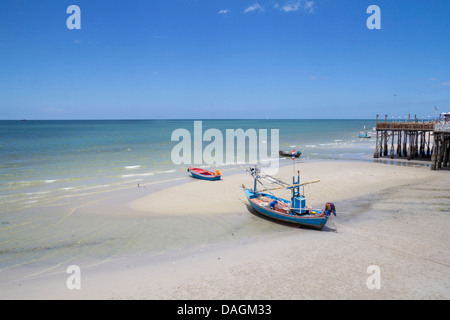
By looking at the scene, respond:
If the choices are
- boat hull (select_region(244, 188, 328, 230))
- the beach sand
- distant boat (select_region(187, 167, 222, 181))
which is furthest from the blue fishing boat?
distant boat (select_region(187, 167, 222, 181))

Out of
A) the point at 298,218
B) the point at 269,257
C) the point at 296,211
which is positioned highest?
the point at 296,211

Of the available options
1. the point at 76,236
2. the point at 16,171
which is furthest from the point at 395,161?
the point at 16,171

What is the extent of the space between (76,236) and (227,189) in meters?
12.6

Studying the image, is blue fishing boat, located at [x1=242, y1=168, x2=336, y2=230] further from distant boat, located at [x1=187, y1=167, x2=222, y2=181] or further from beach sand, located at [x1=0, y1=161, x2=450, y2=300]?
distant boat, located at [x1=187, y1=167, x2=222, y2=181]

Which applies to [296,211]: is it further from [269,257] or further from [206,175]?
[206,175]

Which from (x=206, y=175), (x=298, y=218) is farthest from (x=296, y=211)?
(x=206, y=175)

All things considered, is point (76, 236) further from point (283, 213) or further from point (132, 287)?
point (283, 213)

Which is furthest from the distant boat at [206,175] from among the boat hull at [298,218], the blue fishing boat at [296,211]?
the boat hull at [298,218]

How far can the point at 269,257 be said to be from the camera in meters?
12.5

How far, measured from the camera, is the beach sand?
32.8ft

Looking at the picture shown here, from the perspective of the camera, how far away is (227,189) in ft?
81.3

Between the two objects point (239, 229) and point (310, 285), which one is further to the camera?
point (239, 229)

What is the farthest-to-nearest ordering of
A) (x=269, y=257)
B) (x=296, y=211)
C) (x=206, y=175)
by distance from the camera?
(x=206, y=175)
(x=296, y=211)
(x=269, y=257)

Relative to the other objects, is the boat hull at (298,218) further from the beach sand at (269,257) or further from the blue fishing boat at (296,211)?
the beach sand at (269,257)
